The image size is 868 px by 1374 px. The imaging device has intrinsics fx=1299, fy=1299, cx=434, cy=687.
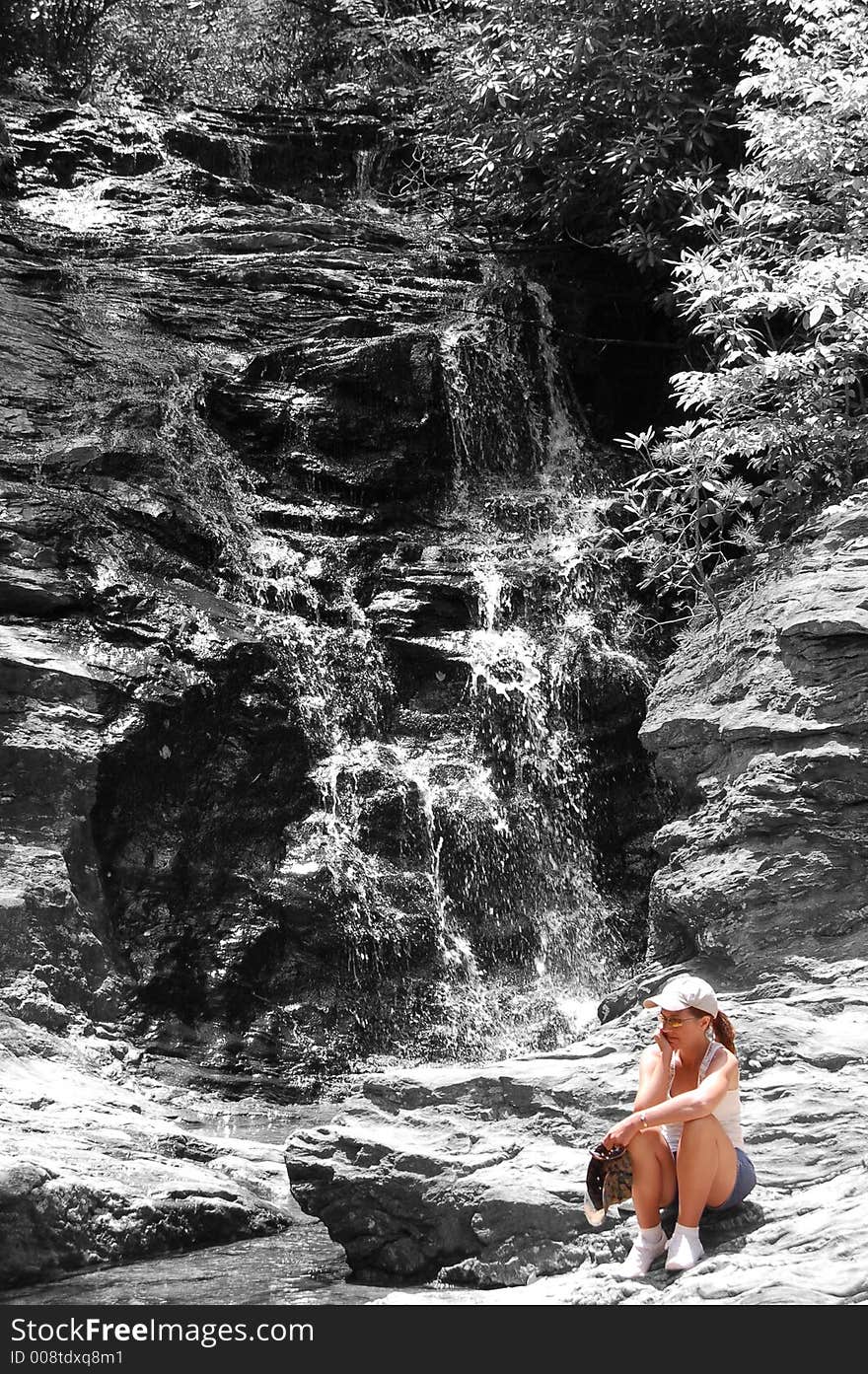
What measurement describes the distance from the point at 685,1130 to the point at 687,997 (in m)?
0.39

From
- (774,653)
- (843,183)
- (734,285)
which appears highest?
(843,183)

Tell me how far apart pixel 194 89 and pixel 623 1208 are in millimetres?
15101

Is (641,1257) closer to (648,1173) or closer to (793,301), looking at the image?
(648,1173)

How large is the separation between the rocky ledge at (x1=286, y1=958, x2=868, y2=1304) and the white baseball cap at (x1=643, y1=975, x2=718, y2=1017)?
671 mm

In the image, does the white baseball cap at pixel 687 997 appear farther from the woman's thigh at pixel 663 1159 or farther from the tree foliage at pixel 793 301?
the tree foliage at pixel 793 301

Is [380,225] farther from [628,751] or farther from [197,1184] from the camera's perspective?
[197,1184]

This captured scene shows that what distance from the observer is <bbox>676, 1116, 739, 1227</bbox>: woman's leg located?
12.6 ft

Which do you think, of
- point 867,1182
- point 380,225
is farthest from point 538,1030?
point 380,225

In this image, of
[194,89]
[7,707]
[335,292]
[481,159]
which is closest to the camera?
[7,707]

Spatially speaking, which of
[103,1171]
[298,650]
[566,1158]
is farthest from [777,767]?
[298,650]

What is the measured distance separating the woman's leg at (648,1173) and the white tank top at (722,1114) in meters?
0.07

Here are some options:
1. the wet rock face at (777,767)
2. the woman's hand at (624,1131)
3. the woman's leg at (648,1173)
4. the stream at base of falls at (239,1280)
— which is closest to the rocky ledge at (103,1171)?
the stream at base of falls at (239,1280)

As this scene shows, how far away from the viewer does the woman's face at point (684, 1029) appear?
13.1ft

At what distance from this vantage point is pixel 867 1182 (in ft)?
13.0
